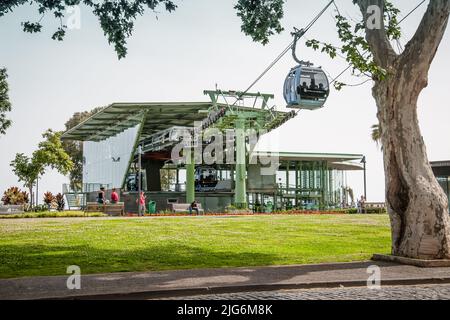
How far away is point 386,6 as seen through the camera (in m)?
13.9

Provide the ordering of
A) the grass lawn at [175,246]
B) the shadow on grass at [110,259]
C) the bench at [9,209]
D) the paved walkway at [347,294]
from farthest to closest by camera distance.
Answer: the bench at [9,209] → the grass lawn at [175,246] → the shadow on grass at [110,259] → the paved walkway at [347,294]

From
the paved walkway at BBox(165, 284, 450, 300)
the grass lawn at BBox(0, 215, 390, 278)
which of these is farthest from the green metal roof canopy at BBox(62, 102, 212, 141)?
the paved walkway at BBox(165, 284, 450, 300)

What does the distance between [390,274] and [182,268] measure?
4191mm

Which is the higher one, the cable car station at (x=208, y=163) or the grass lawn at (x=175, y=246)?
the cable car station at (x=208, y=163)

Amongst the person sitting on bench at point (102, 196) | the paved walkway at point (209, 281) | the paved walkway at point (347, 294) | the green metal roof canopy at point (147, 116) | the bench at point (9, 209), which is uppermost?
the green metal roof canopy at point (147, 116)

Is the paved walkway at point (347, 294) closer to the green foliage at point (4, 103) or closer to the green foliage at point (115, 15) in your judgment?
the green foliage at point (115, 15)

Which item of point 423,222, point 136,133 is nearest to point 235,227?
point 423,222

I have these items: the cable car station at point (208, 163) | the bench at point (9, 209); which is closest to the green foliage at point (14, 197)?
the cable car station at point (208, 163)

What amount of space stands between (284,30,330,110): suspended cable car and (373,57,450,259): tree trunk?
3349mm

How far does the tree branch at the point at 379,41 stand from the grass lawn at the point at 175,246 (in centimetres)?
471

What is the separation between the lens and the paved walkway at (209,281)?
26.3ft

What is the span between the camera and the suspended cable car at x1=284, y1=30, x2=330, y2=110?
1537cm

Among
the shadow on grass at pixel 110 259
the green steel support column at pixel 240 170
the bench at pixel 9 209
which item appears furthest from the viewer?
the green steel support column at pixel 240 170
